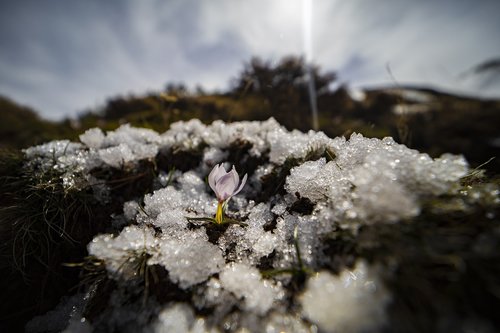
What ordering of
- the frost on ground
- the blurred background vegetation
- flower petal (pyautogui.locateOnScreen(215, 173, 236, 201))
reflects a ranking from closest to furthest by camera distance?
the frost on ground < flower petal (pyautogui.locateOnScreen(215, 173, 236, 201)) < the blurred background vegetation

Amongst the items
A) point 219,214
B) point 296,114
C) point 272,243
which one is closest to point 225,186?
point 219,214

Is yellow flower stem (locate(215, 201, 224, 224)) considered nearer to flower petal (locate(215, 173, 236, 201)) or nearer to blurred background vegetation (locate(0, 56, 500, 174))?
flower petal (locate(215, 173, 236, 201))

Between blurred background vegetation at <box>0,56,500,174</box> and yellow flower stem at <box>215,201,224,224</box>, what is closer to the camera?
yellow flower stem at <box>215,201,224,224</box>

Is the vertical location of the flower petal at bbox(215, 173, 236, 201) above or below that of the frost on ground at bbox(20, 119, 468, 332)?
above

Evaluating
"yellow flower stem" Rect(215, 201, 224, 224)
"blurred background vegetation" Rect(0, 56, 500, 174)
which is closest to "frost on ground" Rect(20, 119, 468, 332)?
"yellow flower stem" Rect(215, 201, 224, 224)

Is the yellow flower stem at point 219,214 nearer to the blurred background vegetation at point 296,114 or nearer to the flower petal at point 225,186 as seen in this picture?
the flower petal at point 225,186

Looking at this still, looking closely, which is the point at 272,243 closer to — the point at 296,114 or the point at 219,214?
the point at 219,214

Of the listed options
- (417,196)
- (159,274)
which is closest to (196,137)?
(159,274)

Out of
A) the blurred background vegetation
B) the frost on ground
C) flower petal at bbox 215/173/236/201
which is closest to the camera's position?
the frost on ground

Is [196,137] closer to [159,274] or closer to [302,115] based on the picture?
[159,274]
